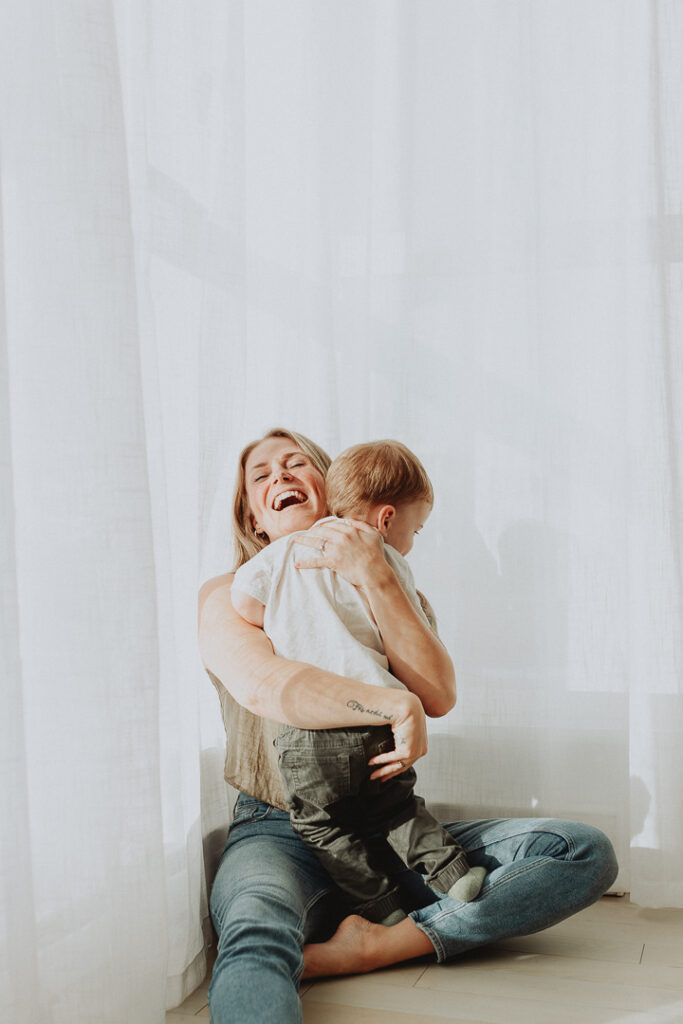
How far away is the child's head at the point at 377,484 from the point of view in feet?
4.56

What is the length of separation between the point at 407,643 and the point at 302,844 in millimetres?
352

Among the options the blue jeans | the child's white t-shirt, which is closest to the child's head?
the child's white t-shirt

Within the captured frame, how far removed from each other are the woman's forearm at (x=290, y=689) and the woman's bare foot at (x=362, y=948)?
0.32 m

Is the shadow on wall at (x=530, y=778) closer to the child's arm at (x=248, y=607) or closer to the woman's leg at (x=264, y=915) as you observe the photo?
the woman's leg at (x=264, y=915)

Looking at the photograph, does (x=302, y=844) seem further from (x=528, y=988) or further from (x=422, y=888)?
(x=528, y=988)

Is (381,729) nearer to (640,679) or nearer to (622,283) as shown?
(640,679)

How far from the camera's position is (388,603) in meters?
1.32

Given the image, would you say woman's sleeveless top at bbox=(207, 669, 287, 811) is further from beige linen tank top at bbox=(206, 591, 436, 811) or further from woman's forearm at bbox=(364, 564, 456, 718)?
woman's forearm at bbox=(364, 564, 456, 718)

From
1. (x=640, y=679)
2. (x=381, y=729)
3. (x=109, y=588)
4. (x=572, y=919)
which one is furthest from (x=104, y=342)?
(x=572, y=919)

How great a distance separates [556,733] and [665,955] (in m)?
0.39

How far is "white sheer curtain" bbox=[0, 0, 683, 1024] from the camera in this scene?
1.07m

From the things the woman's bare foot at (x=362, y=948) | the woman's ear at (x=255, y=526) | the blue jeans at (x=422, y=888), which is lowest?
the woman's bare foot at (x=362, y=948)

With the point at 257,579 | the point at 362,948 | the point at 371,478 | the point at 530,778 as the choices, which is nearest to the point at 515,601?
the point at 530,778

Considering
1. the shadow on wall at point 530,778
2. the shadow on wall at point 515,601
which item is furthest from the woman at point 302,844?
the shadow on wall at point 515,601
